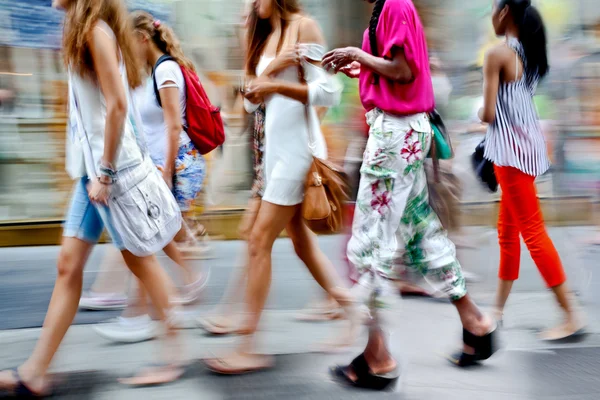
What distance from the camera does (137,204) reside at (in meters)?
3.26

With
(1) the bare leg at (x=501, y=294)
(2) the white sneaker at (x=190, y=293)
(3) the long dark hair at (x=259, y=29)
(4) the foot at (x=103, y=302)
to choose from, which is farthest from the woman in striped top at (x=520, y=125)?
(4) the foot at (x=103, y=302)

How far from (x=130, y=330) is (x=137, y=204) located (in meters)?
1.23

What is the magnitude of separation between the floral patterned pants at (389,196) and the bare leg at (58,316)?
1.19 metres

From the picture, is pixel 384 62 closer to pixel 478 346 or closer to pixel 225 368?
pixel 478 346

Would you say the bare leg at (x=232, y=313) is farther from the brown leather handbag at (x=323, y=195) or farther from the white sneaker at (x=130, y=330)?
the brown leather handbag at (x=323, y=195)

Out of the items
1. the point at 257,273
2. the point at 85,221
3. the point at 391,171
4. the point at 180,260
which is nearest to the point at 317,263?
the point at 257,273

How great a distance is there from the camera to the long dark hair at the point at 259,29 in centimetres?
361

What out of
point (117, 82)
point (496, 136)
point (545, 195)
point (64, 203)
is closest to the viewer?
point (117, 82)

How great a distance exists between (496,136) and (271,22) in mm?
1307

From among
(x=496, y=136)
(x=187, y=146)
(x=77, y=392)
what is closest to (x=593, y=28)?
(x=496, y=136)

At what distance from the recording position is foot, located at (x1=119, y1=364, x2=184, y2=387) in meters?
3.43

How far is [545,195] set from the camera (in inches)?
318

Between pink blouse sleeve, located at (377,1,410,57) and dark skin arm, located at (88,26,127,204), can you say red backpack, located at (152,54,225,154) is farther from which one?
pink blouse sleeve, located at (377,1,410,57)

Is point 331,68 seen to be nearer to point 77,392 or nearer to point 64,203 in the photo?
point 77,392
